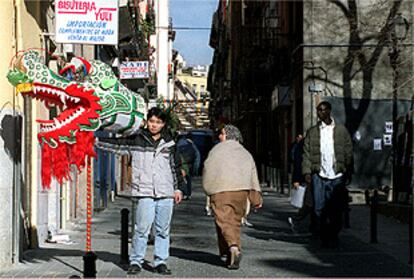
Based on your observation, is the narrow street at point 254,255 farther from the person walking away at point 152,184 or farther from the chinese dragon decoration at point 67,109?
the chinese dragon decoration at point 67,109

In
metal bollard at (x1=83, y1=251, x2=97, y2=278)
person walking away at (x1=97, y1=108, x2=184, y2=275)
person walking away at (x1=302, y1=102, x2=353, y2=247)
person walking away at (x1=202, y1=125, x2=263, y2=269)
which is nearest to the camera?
metal bollard at (x1=83, y1=251, x2=97, y2=278)

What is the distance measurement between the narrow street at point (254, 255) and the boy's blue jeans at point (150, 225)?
24 centimetres

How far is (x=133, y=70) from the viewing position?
92.0 feet

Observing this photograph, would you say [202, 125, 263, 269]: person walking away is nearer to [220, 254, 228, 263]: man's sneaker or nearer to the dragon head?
[220, 254, 228, 263]: man's sneaker

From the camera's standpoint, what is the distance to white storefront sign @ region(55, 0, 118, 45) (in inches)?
457

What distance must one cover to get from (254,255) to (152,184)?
2729 mm

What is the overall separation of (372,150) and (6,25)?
17.8 m

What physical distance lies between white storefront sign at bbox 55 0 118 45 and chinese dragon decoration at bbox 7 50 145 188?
175cm

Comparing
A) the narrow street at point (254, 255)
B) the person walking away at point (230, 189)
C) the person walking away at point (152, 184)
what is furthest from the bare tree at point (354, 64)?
the person walking away at point (152, 184)

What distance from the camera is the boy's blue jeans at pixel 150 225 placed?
398 inches

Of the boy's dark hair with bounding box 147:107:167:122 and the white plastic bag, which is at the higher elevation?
the boy's dark hair with bounding box 147:107:167:122

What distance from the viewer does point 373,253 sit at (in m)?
12.3

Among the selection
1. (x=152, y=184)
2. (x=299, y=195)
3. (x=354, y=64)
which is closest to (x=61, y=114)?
(x=152, y=184)

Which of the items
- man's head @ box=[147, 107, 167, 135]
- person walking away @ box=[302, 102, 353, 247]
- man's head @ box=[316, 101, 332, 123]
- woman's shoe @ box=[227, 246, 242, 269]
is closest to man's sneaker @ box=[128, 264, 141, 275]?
woman's shoe @ box=[227, 246, 242, 269]
